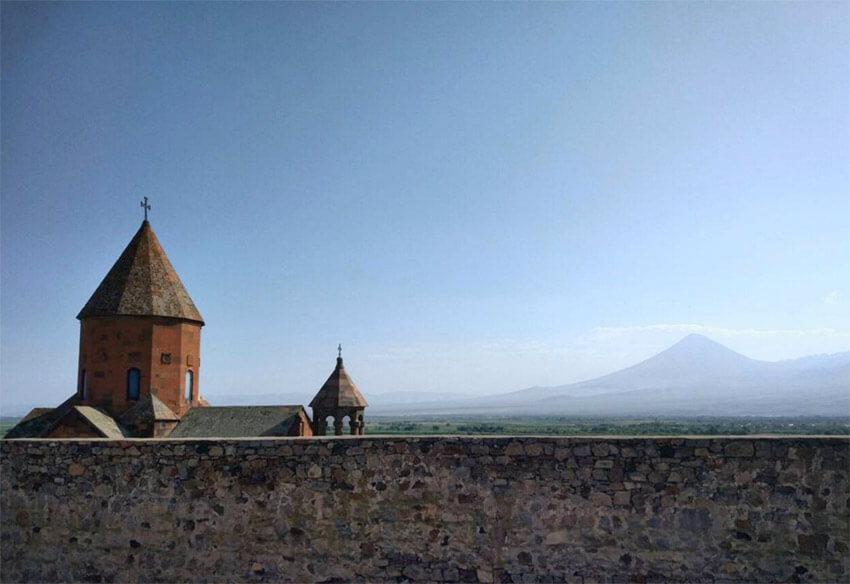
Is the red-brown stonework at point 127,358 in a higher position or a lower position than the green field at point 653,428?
higher

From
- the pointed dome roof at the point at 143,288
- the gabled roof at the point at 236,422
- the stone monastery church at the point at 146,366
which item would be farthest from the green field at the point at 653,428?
the pointed dome roof at the point at 143,288

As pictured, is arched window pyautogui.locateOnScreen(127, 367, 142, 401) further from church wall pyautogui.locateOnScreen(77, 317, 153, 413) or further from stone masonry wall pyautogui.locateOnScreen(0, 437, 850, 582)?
stone masonry wall pyautogui.locateOnScreen(0, 437, 850, 582)

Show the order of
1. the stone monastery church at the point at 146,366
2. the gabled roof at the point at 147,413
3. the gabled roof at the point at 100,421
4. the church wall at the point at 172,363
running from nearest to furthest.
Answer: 1. the gabled roof at the point at 100,421
2. the gabled roof at the point at 147,413
3. the stone monastery church at the point at 146,366
4. the church wall at the point at 172,363

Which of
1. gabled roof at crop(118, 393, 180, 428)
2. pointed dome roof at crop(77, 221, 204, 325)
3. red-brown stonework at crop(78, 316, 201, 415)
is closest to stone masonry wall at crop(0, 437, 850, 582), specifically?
gabled roof at crop(118, 393, 180, 428)

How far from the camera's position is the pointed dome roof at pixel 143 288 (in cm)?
1922

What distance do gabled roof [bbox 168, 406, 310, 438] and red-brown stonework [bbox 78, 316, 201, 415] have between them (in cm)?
85

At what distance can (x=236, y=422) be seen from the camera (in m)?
19.4

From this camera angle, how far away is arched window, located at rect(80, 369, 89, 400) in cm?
1886

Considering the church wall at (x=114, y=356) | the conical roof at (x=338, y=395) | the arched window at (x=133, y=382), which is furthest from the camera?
the conical roof at (x=338, y=395)

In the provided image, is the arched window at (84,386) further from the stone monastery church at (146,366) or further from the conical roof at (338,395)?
the conical roof at (338,395)

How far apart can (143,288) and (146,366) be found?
250cm

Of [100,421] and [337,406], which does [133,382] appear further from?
[337,406]

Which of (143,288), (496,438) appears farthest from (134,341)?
(496,438)

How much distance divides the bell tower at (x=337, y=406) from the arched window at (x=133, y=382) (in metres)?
5.91
